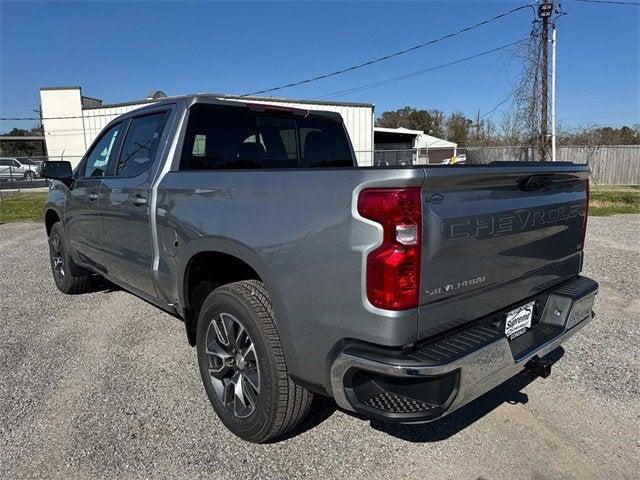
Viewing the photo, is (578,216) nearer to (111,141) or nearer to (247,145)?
(247,145)

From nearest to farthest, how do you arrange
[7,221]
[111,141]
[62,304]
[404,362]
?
[404,362] → [111,141] → [62,304] → [7,221]

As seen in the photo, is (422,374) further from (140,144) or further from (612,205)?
(612,205)

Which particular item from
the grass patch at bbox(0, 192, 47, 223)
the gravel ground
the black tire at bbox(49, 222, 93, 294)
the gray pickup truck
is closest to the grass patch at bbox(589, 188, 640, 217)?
the gravel ground

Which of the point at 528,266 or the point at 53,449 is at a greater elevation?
the point at 528,266

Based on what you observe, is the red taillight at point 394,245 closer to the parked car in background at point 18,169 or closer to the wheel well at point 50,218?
the wheel well at point 50,218

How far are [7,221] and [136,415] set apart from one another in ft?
44.6

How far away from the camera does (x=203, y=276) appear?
3199 mm

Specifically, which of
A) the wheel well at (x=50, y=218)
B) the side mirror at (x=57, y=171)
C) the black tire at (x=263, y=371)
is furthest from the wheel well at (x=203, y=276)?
the wheel well at (x=50, y=218)

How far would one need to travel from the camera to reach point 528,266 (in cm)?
264

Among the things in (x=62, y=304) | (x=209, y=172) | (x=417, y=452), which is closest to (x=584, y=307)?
(x=417, y=452)

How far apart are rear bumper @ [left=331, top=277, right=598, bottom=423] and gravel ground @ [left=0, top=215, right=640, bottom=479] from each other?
65 cm

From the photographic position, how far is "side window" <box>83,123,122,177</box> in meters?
4.38

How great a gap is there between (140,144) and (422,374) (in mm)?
2981

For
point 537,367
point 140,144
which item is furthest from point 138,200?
A: point 537,367
